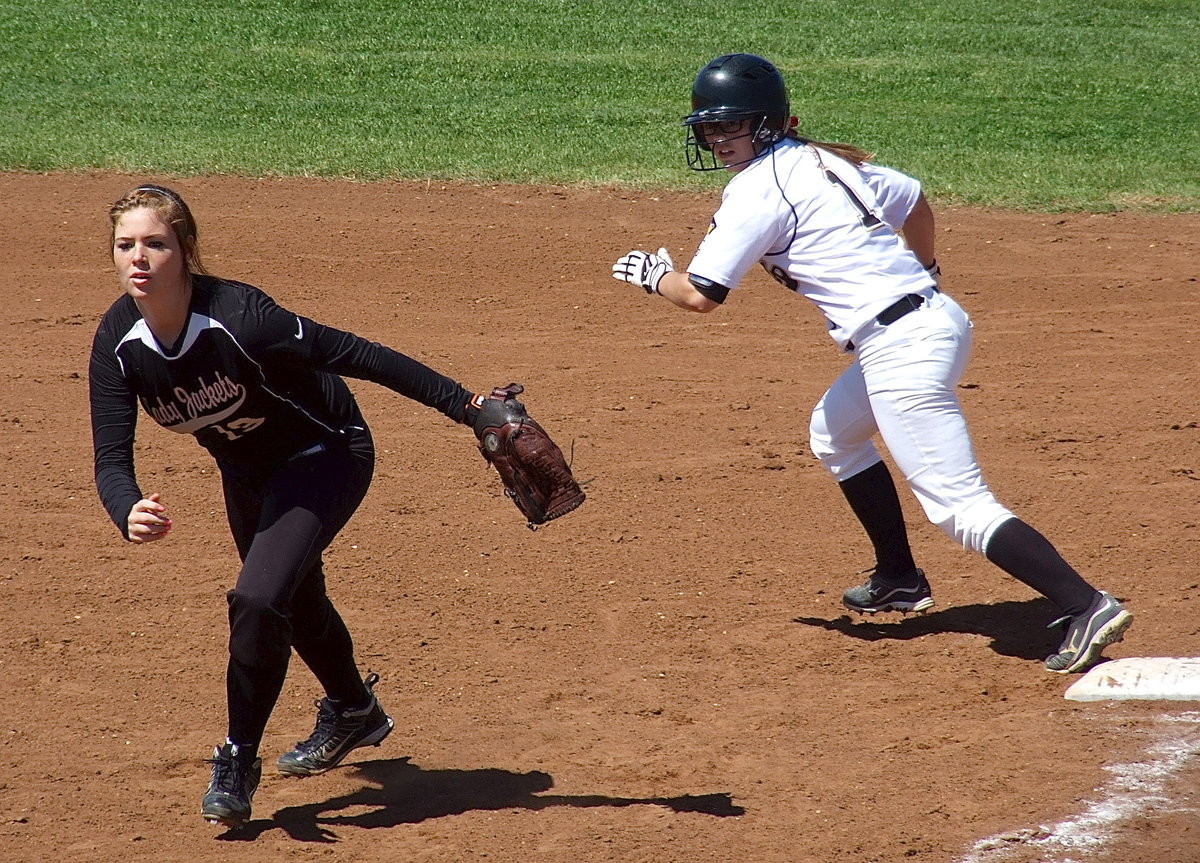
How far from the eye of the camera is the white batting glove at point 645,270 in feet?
15.6

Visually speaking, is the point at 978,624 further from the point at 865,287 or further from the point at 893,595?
the point at 865,287

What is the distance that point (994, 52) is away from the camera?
50.7 feet

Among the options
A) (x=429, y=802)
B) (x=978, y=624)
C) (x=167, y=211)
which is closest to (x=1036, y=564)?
(x=978, y=624)

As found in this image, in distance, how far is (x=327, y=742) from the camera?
167 inches

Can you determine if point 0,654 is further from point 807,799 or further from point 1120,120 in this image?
point 1120,120

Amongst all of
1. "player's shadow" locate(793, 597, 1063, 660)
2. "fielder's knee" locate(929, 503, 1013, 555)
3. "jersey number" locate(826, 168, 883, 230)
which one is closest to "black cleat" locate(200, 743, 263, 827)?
"player's shadow" locate(793, 597, 1063, 660)

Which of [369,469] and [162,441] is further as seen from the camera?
[162,441]

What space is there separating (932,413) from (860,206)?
73 centimetres

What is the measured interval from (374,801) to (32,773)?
1.07 meters

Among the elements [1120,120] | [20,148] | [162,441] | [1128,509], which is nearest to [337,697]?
[162,441]

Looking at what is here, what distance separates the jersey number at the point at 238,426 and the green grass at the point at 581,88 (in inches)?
294

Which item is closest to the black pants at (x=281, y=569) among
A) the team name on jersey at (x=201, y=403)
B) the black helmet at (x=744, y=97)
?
the team name on jersey at (x=201, y=403)

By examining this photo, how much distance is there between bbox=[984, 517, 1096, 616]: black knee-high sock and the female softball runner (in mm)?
1820

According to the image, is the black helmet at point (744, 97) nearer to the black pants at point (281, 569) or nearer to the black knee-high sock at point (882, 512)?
the black knee-high sock at point (882, 512)
